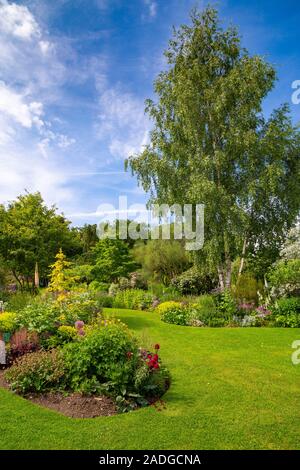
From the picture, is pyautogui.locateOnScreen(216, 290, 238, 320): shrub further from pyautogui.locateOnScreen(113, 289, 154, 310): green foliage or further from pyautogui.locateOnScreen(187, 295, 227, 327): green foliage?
pyautogui.locateOnScreen(113, 289, 154, 310): green foliage

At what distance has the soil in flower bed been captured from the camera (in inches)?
199

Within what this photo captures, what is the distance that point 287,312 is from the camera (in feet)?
39.2

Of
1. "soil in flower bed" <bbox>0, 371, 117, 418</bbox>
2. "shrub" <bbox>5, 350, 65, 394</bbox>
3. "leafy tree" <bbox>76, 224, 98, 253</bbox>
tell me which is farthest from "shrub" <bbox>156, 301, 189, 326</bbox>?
"leafy tree" <bbox>76, 224, 98, 253</bbox>

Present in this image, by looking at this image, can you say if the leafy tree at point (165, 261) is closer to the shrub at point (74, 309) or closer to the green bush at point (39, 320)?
the shrub at point (74, 309)

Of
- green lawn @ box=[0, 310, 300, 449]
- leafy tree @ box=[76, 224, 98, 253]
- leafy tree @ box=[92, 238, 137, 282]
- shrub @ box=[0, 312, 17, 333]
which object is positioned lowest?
green lawn @ box=[0, 310, 300, 449]

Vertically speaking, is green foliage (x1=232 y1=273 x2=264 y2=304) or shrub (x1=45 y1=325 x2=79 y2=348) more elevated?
green foliage (x1=232 y1=273 x2=264 y2=304)

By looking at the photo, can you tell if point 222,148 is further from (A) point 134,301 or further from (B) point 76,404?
(B) point 76,404

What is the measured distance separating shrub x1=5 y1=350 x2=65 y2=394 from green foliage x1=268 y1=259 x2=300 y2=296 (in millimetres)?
9525

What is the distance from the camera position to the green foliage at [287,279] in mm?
12898

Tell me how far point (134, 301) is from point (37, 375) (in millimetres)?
11113

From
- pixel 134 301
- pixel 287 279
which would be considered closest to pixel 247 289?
pixel 287 279

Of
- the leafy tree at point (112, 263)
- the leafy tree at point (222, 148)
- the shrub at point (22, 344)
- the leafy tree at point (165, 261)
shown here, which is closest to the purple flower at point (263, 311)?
the leafy tree at point (222, 148)

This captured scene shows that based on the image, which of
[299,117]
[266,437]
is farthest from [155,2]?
[266,437]
